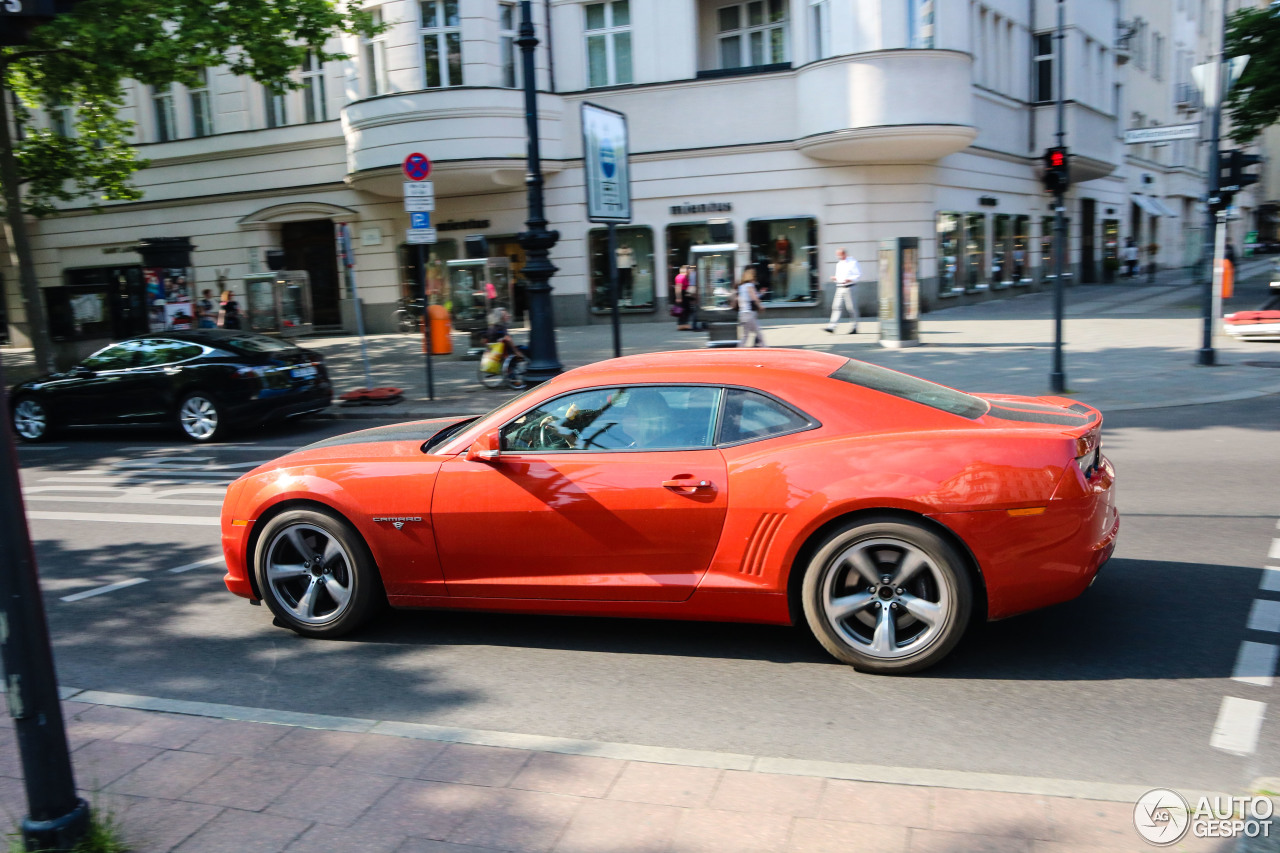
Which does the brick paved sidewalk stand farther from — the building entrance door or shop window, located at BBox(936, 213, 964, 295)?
the building entrance door

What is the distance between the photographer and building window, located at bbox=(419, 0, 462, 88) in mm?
24609

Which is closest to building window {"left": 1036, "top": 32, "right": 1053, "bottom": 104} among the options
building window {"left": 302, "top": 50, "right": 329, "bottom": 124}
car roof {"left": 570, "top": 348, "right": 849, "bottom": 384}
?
building window {"left": 302, "top": 50, "right": 329, "bottom": 124}

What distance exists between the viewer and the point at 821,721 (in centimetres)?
417

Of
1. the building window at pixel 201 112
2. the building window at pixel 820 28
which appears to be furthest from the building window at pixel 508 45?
the building window at pixel 201 112

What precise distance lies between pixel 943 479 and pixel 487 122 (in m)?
21.5

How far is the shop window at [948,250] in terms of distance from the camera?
2600 centimetres

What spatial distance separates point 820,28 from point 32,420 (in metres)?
18.2

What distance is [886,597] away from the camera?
4512 mm

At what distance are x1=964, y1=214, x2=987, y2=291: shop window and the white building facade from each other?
0.10m

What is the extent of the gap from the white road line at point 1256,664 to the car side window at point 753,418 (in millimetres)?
2103

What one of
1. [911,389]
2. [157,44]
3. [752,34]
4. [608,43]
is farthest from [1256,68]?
[911,389]

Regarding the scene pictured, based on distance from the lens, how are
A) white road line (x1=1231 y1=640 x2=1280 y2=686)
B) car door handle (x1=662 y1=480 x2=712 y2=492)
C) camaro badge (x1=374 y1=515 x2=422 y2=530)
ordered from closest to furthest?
white road line (x1=1231 y1=640 x2=1280 y2=686)
car door handle (x1=662 y1=480 x2=712 y2=492)
camaro badge (x1=374 y1=515 x2=422 y2=530)

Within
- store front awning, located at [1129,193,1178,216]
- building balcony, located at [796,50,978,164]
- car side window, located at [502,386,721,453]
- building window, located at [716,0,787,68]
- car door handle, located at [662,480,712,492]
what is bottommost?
car door handle, located at [662,480,712,492]

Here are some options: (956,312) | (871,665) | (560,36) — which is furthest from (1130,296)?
(871,665)
